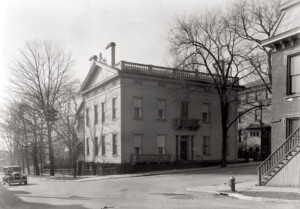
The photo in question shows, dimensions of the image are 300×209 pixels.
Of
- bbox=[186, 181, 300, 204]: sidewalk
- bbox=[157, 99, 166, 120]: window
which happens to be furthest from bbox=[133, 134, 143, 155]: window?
bbox=[186, 181, 300, 204]: sidewalk

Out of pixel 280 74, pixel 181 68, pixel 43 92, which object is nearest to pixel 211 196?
pixel 280 74

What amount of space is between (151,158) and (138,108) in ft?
15.8

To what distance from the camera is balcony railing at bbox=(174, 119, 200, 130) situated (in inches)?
1373

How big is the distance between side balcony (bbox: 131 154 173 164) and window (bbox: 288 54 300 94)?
17.2m

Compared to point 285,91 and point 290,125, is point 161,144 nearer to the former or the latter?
point 290,125

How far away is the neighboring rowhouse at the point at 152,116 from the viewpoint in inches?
1298

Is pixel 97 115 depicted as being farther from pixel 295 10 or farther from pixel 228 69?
pixel 295 10

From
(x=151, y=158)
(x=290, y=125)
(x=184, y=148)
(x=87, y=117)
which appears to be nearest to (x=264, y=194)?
(x=290, y=125)

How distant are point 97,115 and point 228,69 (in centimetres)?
1563

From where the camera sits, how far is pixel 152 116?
112 feet

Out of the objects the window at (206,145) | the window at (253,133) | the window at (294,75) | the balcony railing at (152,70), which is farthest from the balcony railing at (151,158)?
the window at (253,133)

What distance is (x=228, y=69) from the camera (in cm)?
3064

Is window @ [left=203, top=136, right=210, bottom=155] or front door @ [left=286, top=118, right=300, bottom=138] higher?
front door @ [left=286, top=118, right=300, bottom=138]

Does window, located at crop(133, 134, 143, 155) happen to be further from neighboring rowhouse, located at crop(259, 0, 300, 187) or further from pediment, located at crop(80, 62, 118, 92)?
neighboring rowhouse, located at crop(259, 0, 300, 187)
